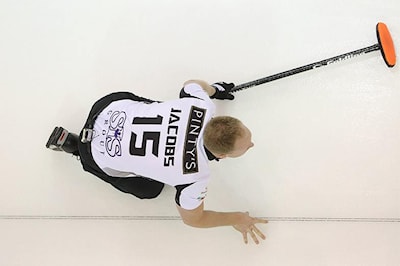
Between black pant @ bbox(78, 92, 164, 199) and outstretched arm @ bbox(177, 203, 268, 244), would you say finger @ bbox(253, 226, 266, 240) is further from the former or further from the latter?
black pant @ bbox(78, 92, 164, 199)

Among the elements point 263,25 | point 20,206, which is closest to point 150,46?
point 263,25

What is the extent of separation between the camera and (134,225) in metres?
1.62

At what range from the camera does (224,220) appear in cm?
141

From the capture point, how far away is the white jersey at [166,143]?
120cm

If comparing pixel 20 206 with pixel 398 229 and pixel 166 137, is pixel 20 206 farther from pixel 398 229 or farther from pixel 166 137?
pixel 398 229

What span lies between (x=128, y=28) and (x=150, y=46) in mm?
109

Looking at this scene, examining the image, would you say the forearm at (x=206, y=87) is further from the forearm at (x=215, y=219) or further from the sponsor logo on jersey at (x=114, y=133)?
the forearm at (x=215, y=219)

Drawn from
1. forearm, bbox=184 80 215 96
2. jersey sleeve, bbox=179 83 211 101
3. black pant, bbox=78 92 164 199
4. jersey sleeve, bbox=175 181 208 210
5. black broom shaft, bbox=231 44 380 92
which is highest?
black broom shaft, bbox=231 44 380 92

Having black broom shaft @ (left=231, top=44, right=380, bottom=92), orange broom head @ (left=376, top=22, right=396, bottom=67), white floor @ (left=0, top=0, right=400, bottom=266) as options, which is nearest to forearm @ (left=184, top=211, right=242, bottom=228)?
white floor @ (left=0, top=0, right=400, bottom=266)

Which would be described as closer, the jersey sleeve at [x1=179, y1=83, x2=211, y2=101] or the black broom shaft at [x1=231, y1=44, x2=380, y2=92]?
the jersey sleeve at [x1=179, y1=83, x2=211, y2=101]

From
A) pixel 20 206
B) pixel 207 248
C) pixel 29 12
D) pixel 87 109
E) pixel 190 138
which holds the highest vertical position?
pixel 29 12

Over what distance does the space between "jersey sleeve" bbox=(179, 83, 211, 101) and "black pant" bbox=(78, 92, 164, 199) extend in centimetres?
16

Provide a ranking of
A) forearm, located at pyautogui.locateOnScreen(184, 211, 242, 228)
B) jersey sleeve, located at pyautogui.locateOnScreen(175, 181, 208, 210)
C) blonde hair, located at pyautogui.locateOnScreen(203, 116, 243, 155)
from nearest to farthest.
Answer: blonde hair, located at pyautogui.locateOnScreen(203, 116, 243, 155), jersey sleeve, located at pyautogui.locateOnScreen(175, 181, 208, 210), forearm, located at pyautogui.locateOnScreen(184, 211, 242, 228)

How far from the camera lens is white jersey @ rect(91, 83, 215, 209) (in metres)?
1.20
